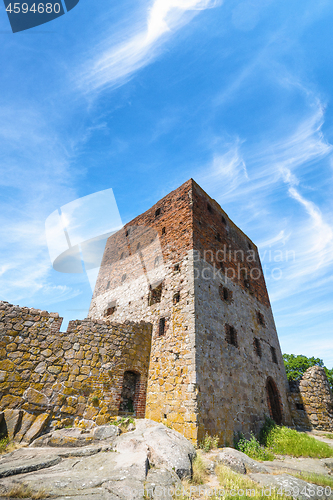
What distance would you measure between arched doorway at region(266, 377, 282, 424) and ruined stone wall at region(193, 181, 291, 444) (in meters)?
0.16

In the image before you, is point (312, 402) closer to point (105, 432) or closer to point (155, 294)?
point (155, 294)

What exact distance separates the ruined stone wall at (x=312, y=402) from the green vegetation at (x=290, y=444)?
194 inches

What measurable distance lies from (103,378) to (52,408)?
1.86 metres

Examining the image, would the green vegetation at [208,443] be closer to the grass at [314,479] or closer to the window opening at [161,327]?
the grass at [314,479]

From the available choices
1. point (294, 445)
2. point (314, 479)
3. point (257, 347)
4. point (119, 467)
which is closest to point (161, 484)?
point (119, 467)

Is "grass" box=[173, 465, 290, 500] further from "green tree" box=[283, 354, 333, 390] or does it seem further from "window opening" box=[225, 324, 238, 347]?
"green tree" box=[283, 354, 333, 390]

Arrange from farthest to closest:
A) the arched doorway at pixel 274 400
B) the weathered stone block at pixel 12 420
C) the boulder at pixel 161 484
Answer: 1. the arched doorway at pixel 274 400
2. the weathered stone block at pixel 12 420
3. the boulder at pixel 161 484

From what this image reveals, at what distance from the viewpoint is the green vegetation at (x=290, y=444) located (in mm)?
9203

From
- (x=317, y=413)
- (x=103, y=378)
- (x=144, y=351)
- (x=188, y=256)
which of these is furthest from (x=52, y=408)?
(x=317, y=413)

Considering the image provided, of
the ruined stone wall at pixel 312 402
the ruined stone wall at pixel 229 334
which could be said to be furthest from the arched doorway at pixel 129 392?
the ruined stone wall at pixel 312 402

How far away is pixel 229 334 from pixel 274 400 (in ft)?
20.1

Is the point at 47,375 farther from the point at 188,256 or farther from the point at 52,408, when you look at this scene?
the point at 188,256

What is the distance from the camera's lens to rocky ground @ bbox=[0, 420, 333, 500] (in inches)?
170

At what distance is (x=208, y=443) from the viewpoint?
7.97 m
